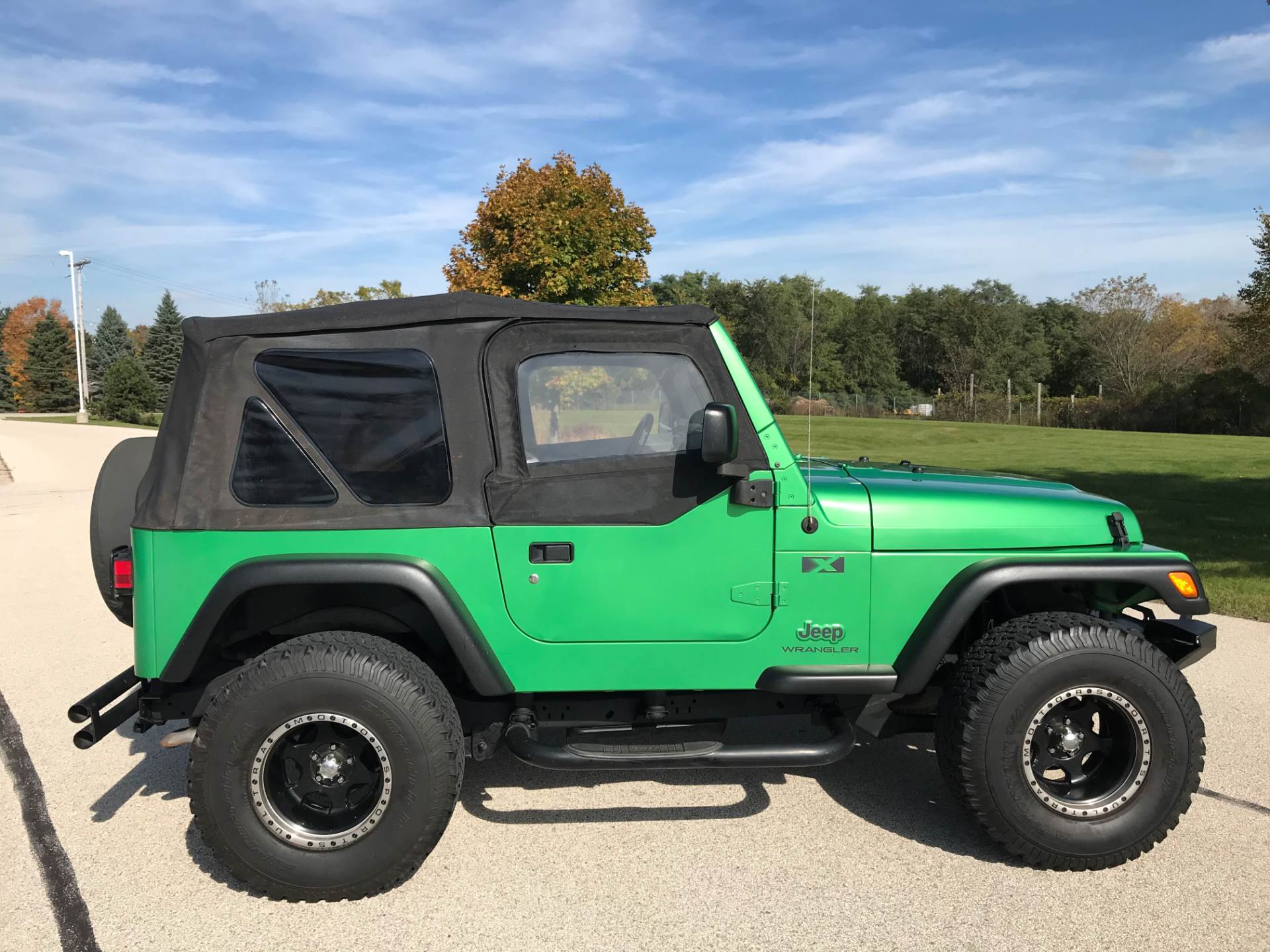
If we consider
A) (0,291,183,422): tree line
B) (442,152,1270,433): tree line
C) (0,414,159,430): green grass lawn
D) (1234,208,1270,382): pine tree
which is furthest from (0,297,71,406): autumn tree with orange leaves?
(1234,208,1270,382): pine tree

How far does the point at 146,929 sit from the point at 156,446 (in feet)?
5.22

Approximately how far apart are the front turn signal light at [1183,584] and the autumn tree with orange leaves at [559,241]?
1521 centimetres

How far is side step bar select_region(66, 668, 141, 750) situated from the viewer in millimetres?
3299

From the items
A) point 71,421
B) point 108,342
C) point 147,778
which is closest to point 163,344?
point 71,421

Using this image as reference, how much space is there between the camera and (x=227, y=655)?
3.64 m

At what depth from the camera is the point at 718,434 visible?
120 inches

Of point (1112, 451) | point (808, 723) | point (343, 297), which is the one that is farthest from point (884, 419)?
point (808, 723)

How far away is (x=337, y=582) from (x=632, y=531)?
1011 mm

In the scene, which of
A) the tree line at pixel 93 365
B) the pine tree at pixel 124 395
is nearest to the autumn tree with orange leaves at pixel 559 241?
the tree line at pixel 93 365

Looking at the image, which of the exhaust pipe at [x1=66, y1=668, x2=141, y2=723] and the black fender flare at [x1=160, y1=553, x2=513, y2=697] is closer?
the black fender flare at [x1=160, y1=553, x2=513, y2=697]

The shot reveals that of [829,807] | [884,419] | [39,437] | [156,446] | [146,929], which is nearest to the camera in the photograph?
[146,929]

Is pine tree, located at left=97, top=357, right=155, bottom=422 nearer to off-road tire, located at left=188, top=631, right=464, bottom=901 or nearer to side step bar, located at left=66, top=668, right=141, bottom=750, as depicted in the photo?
side step bar, located at left=66, top=668, right=141, bottom=750

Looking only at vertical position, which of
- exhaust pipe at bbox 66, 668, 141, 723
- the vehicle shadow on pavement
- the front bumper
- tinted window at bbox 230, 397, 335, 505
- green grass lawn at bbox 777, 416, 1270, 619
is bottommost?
the vehicle shadow on pavement

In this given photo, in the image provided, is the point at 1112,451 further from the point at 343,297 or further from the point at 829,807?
the point at 343,297
